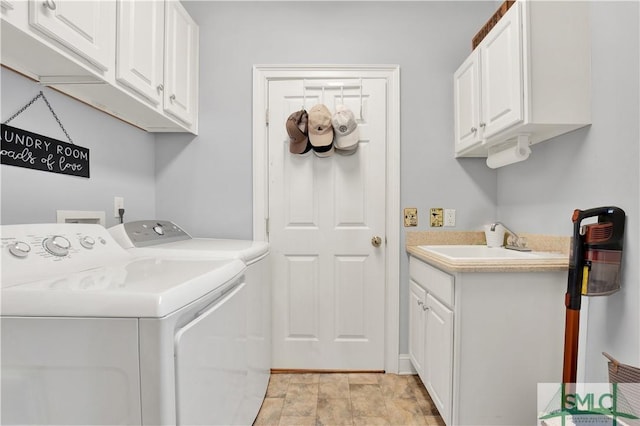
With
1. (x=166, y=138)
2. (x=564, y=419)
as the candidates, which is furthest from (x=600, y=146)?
(x=166, y=138)

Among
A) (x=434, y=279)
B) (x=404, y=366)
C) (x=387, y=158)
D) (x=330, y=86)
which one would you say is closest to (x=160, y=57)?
(x=330, y=86)

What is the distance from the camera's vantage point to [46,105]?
1420 millimetres

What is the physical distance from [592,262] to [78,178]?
7.55 feet

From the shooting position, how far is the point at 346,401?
191cm

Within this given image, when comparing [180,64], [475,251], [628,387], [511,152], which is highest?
[180,64]

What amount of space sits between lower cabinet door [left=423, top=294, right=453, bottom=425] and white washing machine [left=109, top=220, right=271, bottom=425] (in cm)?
95

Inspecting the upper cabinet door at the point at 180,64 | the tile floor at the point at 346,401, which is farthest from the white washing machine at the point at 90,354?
the upper cabinet door at the point at 180,64

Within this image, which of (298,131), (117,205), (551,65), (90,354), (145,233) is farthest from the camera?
(298,131)

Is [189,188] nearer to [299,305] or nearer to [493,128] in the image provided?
[299,305]

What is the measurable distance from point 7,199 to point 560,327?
2393 millimetres

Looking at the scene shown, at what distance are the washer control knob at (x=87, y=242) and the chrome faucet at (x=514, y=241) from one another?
2.14m

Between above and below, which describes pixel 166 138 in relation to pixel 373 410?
above

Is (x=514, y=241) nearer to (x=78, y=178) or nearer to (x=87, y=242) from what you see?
(x=87, y=242)

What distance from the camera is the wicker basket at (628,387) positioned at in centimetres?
105
